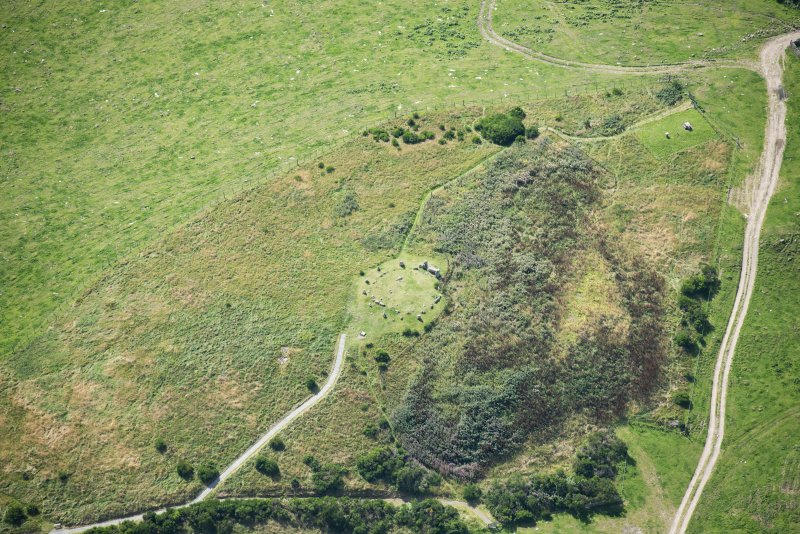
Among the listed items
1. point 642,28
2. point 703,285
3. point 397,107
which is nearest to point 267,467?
point 703,285

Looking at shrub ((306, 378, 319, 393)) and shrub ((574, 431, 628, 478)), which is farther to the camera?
shrub ((306, 378, 319, 393))

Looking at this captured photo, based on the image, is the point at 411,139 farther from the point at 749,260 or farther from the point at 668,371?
the point at 749,260

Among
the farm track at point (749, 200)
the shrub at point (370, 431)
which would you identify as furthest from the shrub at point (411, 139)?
the shrub at point (370, 431)

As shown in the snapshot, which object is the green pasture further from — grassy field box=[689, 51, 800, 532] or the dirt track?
grassy field box=[689, 51, 800, 532]

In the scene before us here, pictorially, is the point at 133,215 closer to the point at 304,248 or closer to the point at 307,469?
the point at 304,248

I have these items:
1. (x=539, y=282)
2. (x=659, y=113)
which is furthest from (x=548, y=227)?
(x=659, y=113)

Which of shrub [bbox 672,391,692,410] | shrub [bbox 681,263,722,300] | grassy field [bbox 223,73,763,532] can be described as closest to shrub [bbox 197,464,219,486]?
grassy field [bbox 223,73,763,532]

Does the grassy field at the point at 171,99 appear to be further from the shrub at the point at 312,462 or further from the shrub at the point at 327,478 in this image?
the shrub at the point at 327,478
